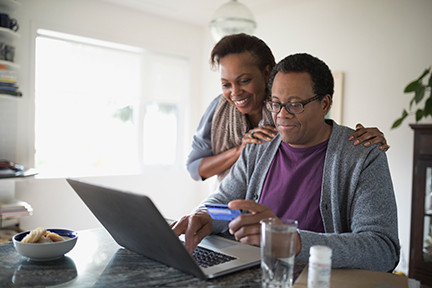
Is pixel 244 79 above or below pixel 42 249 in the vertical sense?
above

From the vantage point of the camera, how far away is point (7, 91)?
10.6 feet

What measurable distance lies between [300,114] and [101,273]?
2.84 feet

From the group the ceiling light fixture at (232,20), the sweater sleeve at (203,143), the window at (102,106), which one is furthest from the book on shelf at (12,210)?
the ceiling light fixture at (232,20)

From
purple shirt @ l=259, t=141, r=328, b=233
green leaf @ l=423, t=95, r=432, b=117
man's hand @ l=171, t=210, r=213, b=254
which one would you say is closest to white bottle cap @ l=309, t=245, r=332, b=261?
man's hand @ l=171, t=210, r=213, b=254

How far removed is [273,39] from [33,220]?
3.16 m

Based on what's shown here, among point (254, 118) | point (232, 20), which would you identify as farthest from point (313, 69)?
point (232, 20)

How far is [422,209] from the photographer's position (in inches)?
110

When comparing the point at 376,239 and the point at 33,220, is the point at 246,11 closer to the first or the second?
the point at 376,239

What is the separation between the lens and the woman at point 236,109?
1.83 m

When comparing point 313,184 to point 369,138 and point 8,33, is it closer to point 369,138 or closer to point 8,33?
point 369,138

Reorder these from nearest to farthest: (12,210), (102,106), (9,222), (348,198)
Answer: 1. (348,198)
2. (12,210)
3. (9,222)
4. (102,106)

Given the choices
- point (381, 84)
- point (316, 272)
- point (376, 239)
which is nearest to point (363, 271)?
point (376, 239)

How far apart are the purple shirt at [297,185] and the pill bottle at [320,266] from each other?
0.53 metres

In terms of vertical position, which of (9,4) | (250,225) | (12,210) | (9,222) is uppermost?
(9,4)
